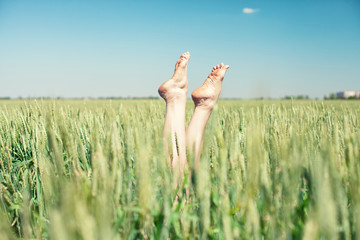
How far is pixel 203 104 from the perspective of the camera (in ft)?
4.70

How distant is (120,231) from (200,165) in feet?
0.65

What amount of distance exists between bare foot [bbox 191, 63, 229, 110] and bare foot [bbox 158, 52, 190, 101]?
3.0 inches

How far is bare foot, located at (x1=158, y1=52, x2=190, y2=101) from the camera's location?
56.6 inches

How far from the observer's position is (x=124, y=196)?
532mm

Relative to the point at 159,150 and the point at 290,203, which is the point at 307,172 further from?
the point at 159,150

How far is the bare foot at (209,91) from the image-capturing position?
4.70 feet

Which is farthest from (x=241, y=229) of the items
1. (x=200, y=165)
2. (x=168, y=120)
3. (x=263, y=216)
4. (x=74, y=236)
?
(x=168, y=120)

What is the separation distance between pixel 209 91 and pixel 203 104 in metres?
0.09

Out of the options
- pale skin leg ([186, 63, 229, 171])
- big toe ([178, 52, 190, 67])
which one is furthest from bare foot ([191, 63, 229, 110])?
big toe ([178, 52, 190, 67])

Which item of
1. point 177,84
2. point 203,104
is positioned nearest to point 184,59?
point 177,84

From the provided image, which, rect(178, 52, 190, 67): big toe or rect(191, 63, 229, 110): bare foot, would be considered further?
rect(178, 52, 190, 67): big toe

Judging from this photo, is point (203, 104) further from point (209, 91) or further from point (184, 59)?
point (184, 59)

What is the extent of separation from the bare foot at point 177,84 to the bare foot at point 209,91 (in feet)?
0.25

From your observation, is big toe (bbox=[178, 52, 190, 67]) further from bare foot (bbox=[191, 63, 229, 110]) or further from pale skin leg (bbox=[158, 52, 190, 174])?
bare foot (bbox=[191, 63, 229, 110])
